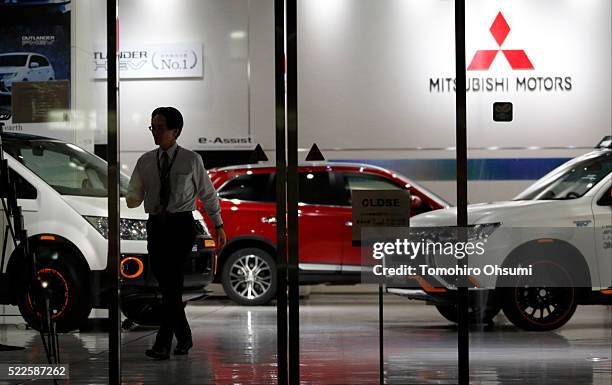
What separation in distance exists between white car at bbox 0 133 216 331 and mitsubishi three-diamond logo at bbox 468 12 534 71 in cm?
214

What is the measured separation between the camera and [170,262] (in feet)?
26.4

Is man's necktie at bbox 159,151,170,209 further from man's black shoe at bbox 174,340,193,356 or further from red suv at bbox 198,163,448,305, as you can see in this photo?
man's black shoe at bbox 174,340,193,356

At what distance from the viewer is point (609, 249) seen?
9750 mm

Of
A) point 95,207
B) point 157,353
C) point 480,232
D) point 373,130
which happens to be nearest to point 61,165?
point 95,207

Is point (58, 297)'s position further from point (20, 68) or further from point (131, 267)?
point (20, 68)

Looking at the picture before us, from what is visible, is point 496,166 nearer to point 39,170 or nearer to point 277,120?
point 277,120

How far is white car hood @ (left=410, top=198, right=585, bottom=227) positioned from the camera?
26.3 feet

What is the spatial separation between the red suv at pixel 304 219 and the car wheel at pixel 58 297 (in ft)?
3.00

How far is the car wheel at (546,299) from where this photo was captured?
9.12 meters

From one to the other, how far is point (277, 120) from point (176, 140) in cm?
67

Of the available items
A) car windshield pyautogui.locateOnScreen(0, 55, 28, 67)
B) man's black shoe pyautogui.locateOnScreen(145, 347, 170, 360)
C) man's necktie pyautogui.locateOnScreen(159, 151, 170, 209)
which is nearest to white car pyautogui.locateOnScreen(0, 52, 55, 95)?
car windshield pyautogui.locateOnScreen(0, 55, 28, 67)

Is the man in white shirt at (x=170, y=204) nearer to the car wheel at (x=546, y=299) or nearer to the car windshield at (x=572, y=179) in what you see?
the car windshield at (x=572, y=179)

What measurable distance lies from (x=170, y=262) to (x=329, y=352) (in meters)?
1.30

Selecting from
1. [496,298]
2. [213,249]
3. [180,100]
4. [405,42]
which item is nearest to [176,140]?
[180,100]
